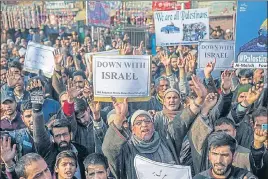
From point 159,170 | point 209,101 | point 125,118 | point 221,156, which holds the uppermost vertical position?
point 209,101

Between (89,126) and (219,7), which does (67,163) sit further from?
(219,7)

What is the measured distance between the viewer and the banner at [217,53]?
9.84 feet

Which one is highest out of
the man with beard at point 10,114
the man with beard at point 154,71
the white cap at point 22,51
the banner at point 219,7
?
the banner at point 219,7

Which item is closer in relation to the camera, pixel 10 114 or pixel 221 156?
pixel 221 156

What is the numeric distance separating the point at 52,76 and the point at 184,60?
0.91 meters

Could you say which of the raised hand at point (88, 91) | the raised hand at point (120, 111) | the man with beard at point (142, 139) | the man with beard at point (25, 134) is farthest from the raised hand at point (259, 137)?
the man with beard at point (25, 134)

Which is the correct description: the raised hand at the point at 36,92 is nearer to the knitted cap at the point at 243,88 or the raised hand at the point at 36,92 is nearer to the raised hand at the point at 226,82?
the raised hand at the point at 226,82

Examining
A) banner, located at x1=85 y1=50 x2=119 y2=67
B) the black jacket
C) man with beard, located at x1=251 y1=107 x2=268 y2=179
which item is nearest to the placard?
banner, located at x1=85 y1=50 x2=119 y2=67

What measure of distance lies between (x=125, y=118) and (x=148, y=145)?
25 centimetres

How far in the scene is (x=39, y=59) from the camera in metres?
3.03

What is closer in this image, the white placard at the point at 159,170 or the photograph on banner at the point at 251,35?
the photograph on banner at the point at 251,35

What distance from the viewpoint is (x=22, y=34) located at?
3018 millimetres

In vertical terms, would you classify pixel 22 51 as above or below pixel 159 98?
above

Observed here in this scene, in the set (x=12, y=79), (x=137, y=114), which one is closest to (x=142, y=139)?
(x=137, y=114)
